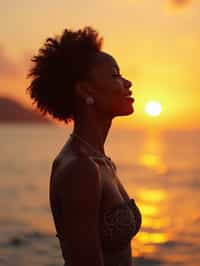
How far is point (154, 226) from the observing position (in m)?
23.6

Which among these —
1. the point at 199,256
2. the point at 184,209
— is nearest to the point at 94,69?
the point at 199,256

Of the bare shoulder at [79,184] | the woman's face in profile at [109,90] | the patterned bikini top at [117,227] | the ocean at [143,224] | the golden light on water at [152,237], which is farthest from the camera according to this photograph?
the golden light on water at [152,237]

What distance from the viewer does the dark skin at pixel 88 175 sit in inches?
106

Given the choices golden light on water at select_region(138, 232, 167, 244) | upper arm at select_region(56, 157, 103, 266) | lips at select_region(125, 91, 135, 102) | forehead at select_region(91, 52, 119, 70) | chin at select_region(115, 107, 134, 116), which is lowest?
upper arm at select_region(56, 157, 103, 266)

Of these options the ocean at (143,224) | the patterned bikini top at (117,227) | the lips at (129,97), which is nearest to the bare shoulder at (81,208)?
the patterned bikini top at (117,227)

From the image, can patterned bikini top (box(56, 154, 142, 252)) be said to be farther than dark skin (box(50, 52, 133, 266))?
Yes

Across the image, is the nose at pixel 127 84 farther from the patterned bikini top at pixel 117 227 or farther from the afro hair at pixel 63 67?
the patterned bikini top at pixel 117 227

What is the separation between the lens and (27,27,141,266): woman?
271cm

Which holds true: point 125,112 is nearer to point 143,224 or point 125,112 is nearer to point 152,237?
point 152,237

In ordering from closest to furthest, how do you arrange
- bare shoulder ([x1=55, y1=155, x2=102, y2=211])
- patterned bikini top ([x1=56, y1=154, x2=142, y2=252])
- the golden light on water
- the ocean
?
bare shoulder ([x1=55, y1=155, x2=102, y2=211])
patterned bikini top ([x1=56, y1=154, x2=142, y2=252])
the ocean
the golden light on water

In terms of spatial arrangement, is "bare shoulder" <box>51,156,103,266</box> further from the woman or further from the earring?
the earring

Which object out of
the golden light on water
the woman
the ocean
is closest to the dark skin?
the woman

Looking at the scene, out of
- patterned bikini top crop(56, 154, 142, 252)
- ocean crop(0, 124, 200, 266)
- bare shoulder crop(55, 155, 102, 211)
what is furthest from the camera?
ocean crop(0, 124, 200, 266)

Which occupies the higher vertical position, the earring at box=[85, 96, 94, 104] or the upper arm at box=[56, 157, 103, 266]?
the earring at box=[85, 96, 94, 104]
